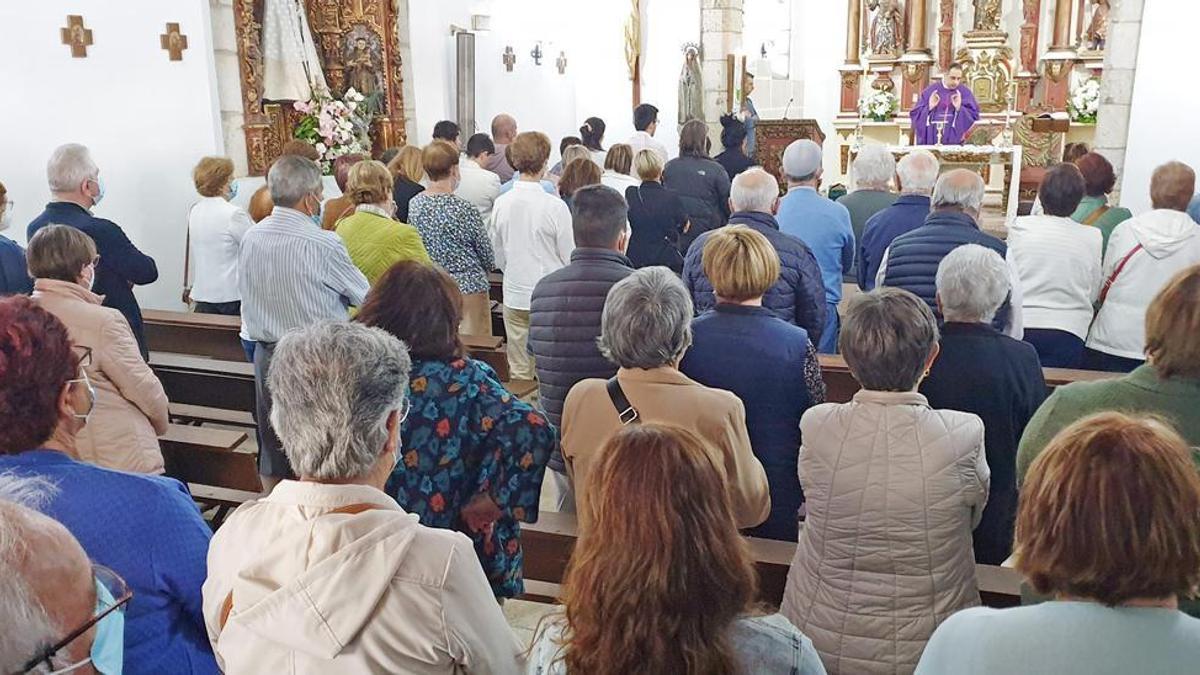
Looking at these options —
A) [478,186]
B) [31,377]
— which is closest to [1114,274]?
[478,186]

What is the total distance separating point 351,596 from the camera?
1.45 meters

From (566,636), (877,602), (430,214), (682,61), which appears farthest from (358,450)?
(682,61)

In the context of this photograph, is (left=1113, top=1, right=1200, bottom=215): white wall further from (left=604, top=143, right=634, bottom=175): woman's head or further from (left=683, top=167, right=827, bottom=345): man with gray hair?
(left=683, top=167, right=827, bottom=345): man with gray hair

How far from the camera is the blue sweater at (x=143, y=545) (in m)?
1.74

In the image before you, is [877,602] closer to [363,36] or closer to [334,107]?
[334,107]

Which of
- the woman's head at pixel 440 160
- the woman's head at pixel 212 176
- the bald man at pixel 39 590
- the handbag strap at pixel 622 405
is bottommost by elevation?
the handbag strap at pixel 622 405

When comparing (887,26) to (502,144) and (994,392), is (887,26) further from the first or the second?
(994,392)

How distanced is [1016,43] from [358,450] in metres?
15.0

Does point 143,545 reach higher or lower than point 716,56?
lower

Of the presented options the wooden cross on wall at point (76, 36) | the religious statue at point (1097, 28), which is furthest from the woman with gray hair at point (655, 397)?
the religious statue at point (1097, 28)

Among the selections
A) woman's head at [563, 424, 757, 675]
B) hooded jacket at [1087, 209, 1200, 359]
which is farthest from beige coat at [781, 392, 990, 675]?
hooded jacket at [1087, 209, 1200, 359]

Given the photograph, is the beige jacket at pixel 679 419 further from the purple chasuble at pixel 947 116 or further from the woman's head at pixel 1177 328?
the purple chasuble at pixel 947 116

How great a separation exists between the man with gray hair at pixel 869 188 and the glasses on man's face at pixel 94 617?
182 inches

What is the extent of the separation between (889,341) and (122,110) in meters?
5.74
